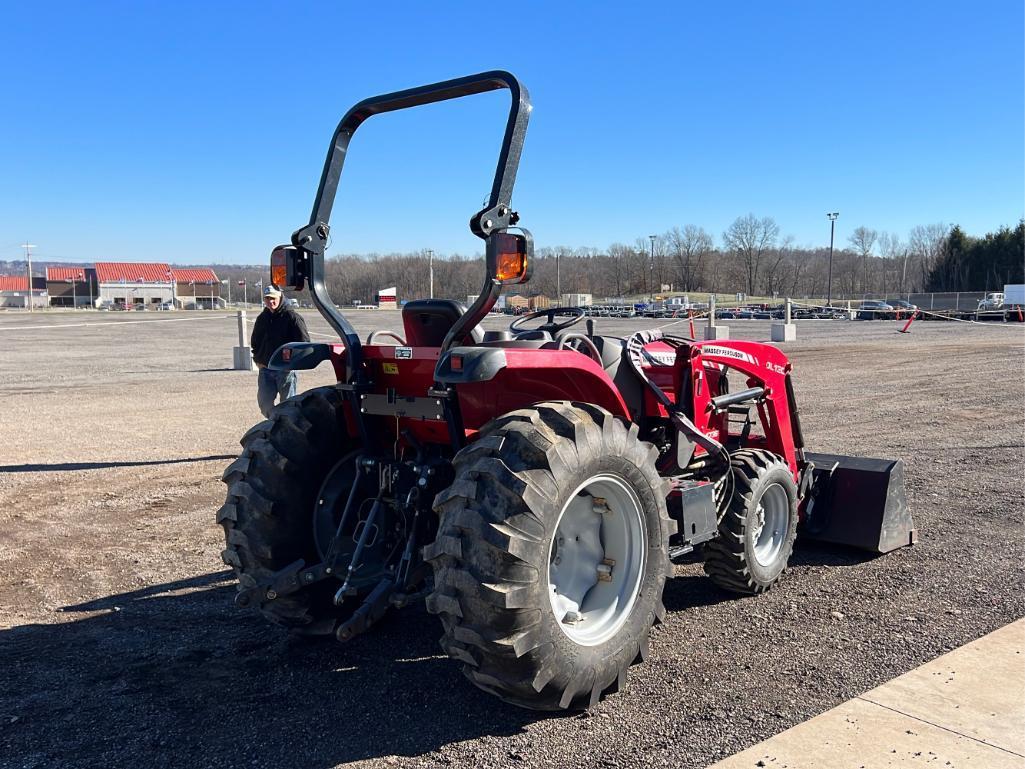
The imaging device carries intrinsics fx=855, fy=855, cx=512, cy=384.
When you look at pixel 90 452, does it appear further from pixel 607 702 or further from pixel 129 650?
pixel 607 702

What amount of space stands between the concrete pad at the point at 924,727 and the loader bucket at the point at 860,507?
5.63 ft

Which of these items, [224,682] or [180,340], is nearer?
[224,682]

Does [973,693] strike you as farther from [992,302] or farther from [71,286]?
[71,286]

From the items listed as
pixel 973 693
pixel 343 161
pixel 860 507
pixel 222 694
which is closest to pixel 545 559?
pixel 222 694

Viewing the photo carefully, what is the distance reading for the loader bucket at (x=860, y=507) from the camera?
5844 millimetres

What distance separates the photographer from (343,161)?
15.0ft

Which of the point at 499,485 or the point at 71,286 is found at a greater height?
the point at 71,286

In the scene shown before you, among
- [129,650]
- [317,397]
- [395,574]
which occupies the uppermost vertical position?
[317,397]

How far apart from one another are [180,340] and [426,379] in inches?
1207

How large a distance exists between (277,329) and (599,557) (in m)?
6.19

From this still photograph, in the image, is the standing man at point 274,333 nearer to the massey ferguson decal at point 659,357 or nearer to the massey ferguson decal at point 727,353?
the massey ferguson decal at point 659,357

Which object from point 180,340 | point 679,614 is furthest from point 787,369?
point 180,340

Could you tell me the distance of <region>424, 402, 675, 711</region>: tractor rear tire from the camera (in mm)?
3320

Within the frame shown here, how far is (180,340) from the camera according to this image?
32.2m
